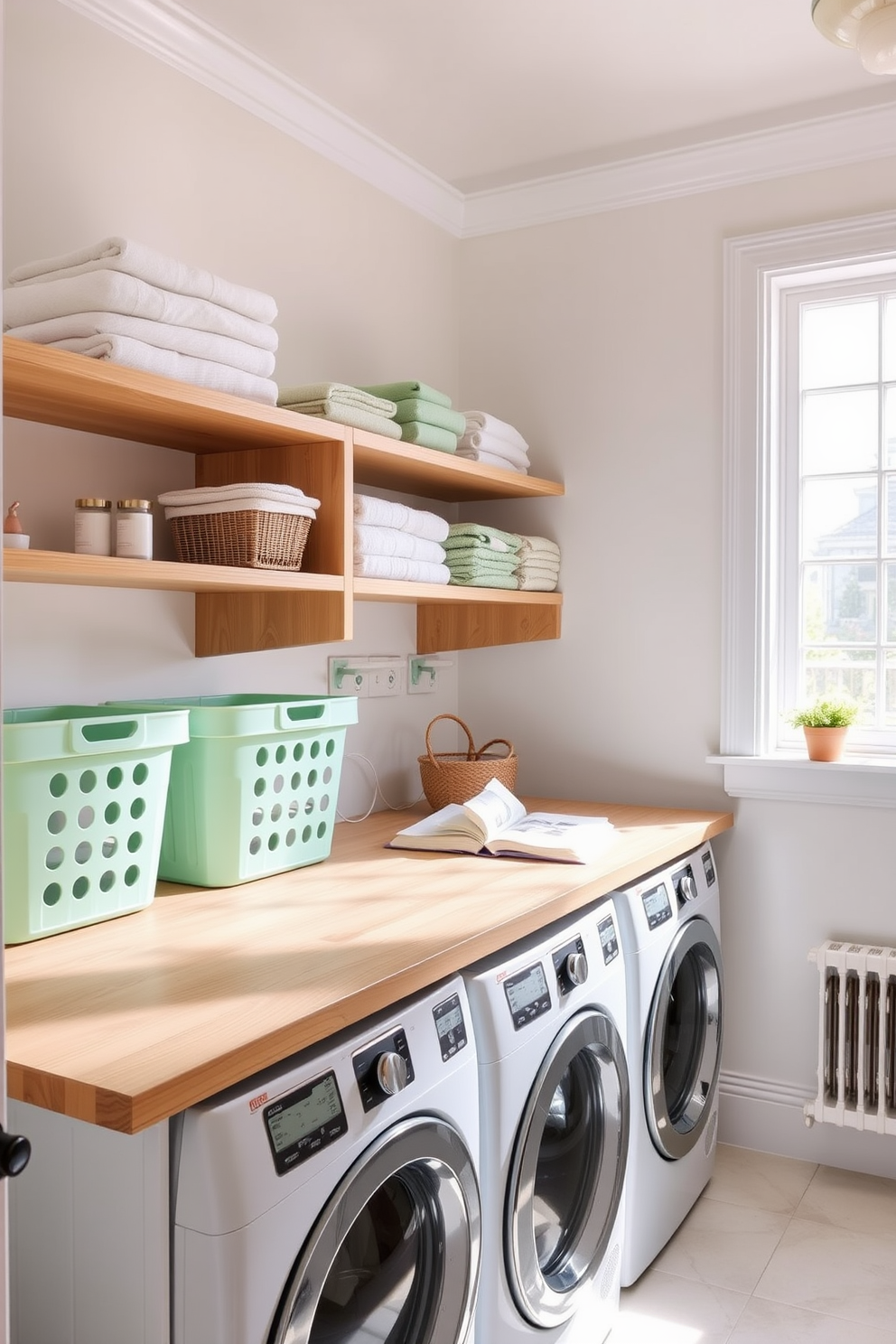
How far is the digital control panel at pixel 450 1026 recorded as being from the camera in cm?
146

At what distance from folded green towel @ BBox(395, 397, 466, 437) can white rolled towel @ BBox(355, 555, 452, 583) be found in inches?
11.9

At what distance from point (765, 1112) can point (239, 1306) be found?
1.95 metres

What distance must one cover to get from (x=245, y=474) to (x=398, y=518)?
0.32m

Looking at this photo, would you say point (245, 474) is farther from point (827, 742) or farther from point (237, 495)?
point (827, 742)

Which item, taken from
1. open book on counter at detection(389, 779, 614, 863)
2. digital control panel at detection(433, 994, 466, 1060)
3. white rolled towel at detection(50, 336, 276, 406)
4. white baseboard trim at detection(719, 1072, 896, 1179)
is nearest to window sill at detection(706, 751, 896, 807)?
open book on counter at detection(389, 779, 614, 863)

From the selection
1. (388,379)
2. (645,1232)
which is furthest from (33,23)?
(645,1232)

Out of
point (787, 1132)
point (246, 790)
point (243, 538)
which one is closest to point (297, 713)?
point (246, 790)

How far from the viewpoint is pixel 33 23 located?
1.83m

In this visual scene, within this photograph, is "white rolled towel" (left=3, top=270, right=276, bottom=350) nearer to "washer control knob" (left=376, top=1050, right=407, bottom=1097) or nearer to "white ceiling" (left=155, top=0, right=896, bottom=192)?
"white ceiling" (left=155, top=0, right=896, bottom=192)

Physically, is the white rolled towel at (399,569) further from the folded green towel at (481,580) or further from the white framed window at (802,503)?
the white framed window at (802,503)

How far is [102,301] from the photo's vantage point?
1.57m

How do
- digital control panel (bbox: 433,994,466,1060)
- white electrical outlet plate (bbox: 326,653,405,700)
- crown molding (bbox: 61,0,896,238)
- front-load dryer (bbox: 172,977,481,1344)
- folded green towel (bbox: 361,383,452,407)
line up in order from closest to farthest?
front-load dryer (bbox: 172,977,481,1344), digital control panel (bbox: 433,994,466,1060), crown molding (bbox: 61,0,896,238), folded green towel (bbox: 361,383,452,407), white electrical outlet plate (bbox: 326,653,405,700)

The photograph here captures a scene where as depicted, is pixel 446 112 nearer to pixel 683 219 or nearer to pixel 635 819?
pixel 683 219

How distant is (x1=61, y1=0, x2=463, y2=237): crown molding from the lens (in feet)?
6.58
